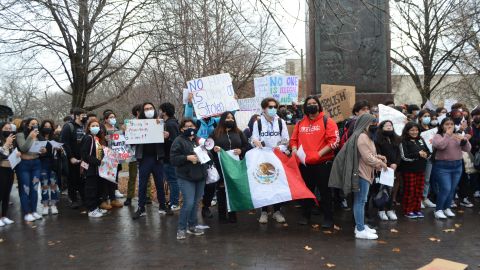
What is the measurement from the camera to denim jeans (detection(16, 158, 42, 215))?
8438mm

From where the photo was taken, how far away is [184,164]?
685cm

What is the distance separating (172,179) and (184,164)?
2391 millimetres

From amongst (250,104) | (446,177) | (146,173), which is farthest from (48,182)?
(446,177)

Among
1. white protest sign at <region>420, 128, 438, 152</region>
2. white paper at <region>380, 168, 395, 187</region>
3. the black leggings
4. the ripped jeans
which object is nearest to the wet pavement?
the black leggings

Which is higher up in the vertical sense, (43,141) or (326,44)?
(326,44)

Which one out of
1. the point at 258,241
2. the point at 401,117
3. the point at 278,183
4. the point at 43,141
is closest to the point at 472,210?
the point at 401,117

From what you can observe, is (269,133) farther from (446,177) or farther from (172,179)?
(446,177)

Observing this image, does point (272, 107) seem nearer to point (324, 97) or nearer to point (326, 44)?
point (324, 97)

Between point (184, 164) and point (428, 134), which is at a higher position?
point (428, 134)

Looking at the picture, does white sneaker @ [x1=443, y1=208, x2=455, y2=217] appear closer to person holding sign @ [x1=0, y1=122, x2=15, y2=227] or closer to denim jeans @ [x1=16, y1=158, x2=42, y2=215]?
denim jeans @ [x1=16, y1=158, x2=42, y2=215]

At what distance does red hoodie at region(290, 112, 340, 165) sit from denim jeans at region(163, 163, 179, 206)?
288 centimetres

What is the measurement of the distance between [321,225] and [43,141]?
5.21 m

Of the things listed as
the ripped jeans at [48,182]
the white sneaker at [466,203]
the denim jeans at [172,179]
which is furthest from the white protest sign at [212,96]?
the white sneaker at [466,203]

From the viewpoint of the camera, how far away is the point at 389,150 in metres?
7.66
